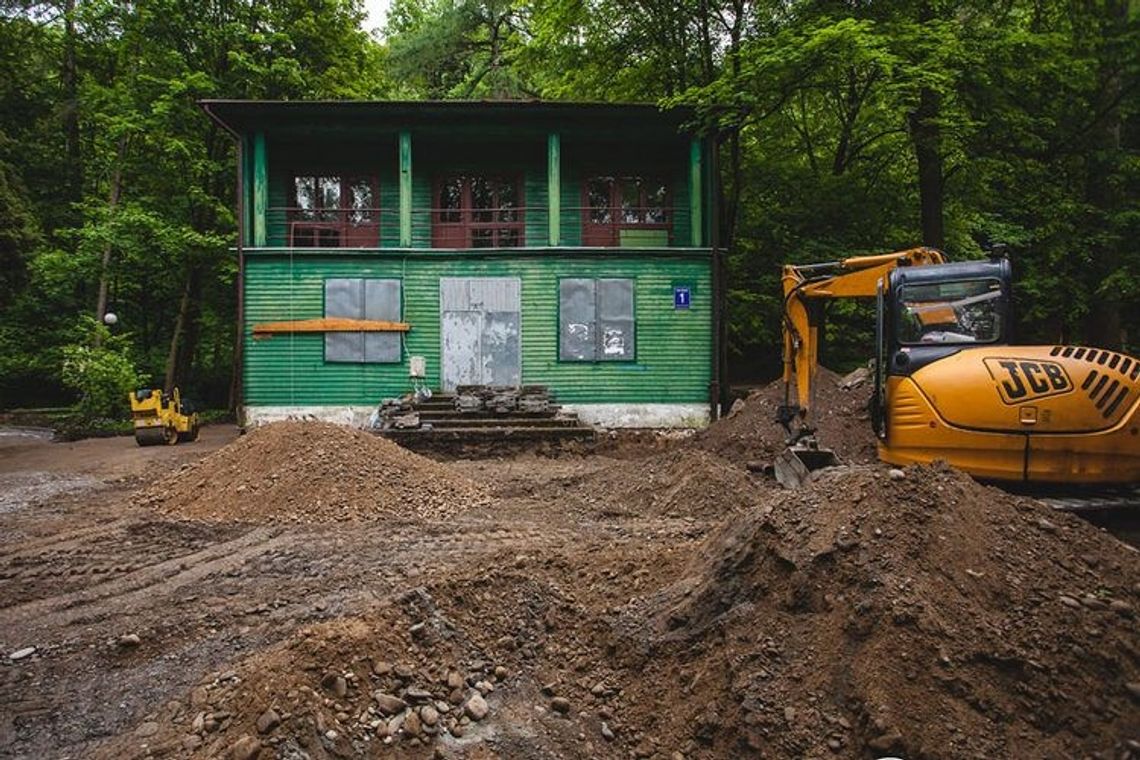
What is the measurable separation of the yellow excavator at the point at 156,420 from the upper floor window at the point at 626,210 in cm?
1053

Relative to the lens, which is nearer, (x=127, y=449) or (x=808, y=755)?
(x=808, y=755)

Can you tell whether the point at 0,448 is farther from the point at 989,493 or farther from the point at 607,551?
the point at 989,493

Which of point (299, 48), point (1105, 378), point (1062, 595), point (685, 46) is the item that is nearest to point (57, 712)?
point (1062, 595)

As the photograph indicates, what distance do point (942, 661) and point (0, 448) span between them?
18558mm

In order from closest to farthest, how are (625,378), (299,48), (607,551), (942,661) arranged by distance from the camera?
1. (942,661)
2. (607,551)
3. (625,378)
4. (299,48)

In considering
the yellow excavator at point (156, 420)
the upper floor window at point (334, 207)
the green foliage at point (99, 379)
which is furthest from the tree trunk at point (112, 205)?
the yellow excavator at point (156, 420)

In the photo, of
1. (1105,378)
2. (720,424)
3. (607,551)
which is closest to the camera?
(1105,378)

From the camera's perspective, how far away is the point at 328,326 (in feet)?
51.1

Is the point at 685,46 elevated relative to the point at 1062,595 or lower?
elevated

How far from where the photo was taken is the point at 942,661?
3354mm

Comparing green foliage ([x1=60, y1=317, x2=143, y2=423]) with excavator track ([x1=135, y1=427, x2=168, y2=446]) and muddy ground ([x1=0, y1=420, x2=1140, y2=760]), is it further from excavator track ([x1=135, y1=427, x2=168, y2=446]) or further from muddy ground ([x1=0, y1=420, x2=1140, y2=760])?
muddy ground ([x1=0, y1=420, x2=1140, y2=760])

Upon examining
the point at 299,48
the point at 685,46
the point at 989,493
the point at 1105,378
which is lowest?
the point at 989,493

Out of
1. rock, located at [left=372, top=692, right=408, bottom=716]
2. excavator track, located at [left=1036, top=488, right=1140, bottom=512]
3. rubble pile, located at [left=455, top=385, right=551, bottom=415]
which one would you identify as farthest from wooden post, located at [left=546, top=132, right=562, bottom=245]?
rock, located at [left=372, top=692, right=408, bottom=716]

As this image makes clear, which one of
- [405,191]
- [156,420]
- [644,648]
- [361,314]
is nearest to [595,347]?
[361,314]
